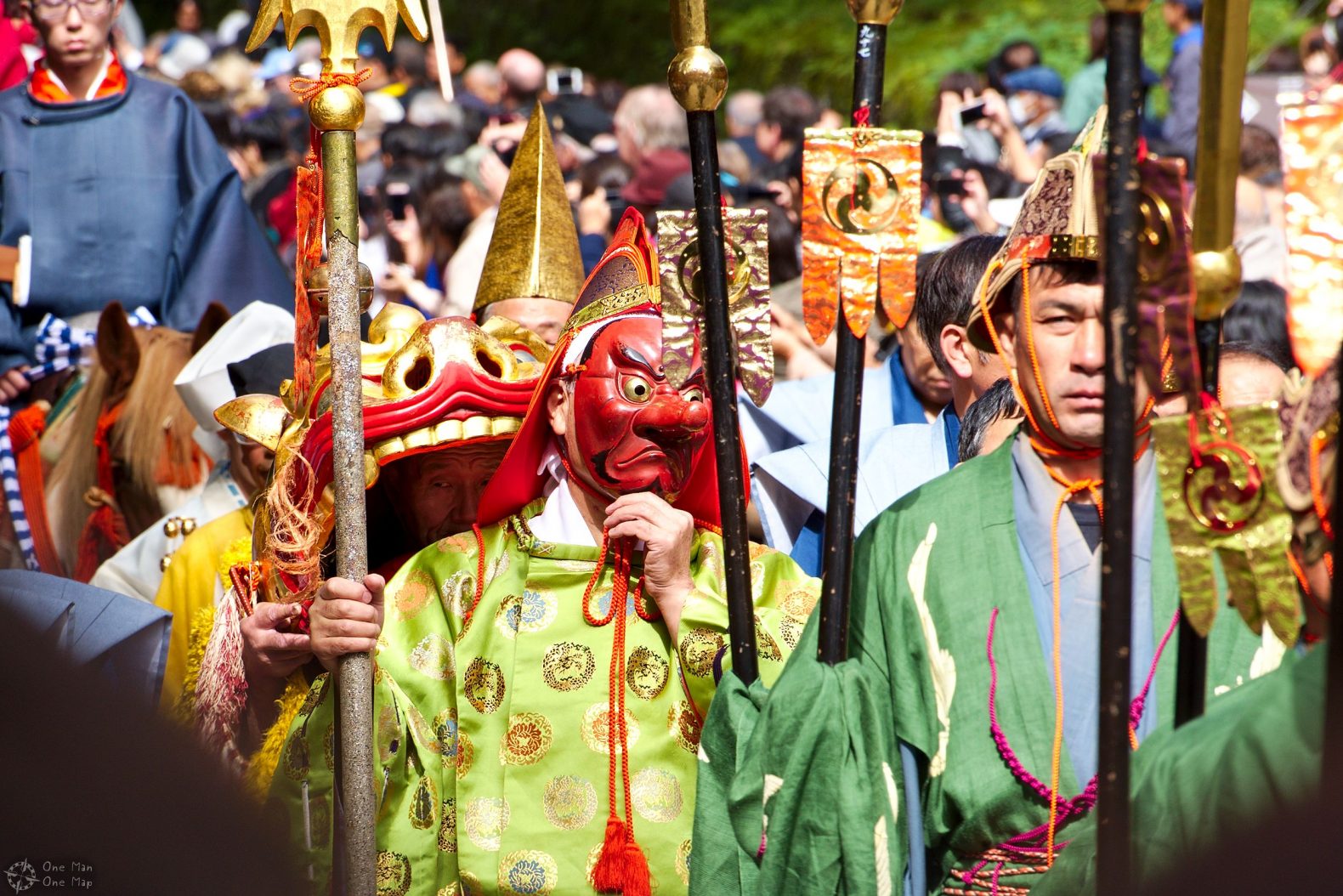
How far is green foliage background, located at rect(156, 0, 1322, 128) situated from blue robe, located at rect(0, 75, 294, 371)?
6935 millimetres

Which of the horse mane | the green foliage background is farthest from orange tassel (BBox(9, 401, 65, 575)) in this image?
the green foliage background

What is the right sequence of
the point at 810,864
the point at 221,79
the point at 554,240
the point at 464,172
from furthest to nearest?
the point at 221,79, the point at 464,172, the point at 554,240, the point at 810,864

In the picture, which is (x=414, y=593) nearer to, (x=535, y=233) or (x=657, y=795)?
(x=657, y=795)

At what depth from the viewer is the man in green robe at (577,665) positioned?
10.8ft

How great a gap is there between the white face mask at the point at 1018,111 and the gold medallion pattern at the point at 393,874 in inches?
251

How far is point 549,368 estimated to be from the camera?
352 centimetres

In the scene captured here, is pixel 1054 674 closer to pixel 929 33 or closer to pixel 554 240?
pixel 554 240

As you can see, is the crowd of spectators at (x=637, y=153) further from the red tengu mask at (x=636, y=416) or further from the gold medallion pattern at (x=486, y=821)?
the gold medallion pattern at (x=486, y=821)

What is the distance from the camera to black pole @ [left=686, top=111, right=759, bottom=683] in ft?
8.51

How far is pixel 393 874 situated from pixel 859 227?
62.7 inches

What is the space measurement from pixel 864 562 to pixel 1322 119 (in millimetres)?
1093

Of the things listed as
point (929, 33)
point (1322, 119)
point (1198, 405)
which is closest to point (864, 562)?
point (1198, 405)

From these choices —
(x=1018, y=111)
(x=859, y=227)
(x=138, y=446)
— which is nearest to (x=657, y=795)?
(x=859, y=227)

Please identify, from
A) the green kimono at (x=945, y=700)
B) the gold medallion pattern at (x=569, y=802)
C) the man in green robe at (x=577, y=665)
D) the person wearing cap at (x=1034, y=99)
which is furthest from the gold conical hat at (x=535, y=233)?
the person wearing cap at (x=1034, y=99)
